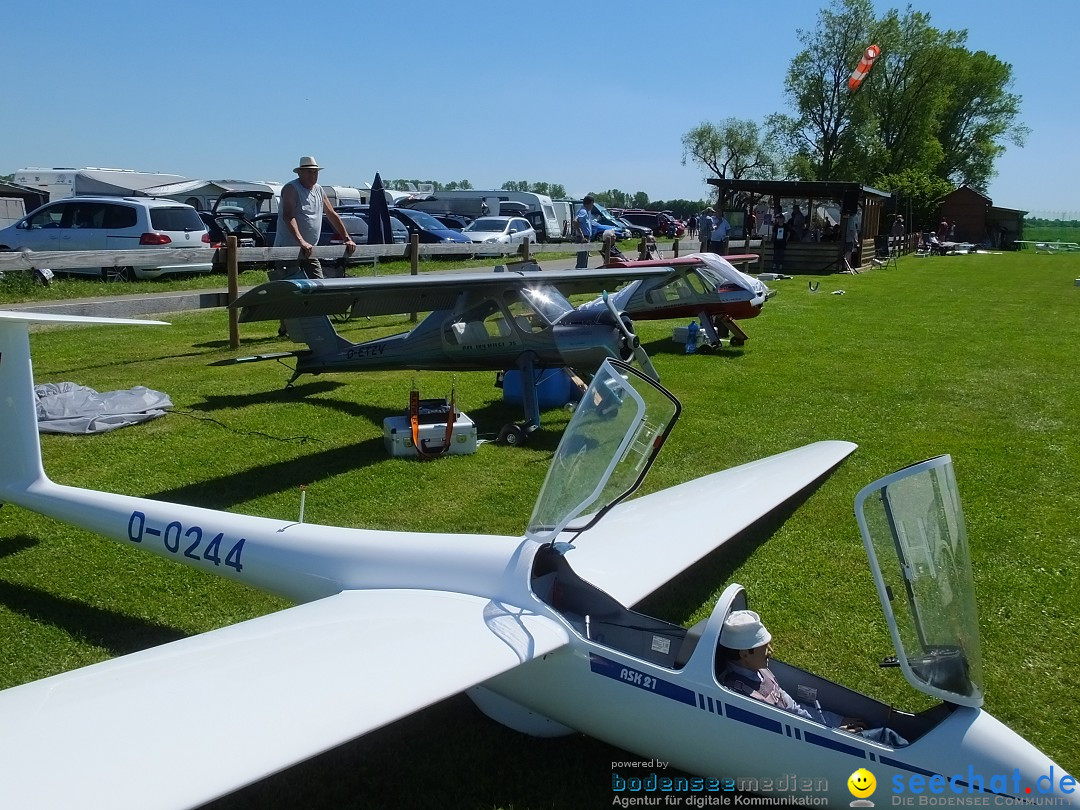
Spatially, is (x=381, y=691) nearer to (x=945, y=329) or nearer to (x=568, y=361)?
(x=568, y=361)

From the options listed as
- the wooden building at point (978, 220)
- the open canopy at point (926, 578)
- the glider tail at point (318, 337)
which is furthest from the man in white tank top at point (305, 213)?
the wooden building at point (978, 220)

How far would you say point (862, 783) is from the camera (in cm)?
288

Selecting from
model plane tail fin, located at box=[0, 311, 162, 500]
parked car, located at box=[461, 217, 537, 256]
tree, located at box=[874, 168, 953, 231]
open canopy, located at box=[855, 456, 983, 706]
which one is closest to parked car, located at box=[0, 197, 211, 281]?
parked car, located at box=[461, 217, 537, 256]

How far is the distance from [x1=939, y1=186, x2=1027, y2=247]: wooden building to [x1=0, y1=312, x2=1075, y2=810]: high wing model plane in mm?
66488

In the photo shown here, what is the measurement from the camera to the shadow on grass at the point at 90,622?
4.45 m

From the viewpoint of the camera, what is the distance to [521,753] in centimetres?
364

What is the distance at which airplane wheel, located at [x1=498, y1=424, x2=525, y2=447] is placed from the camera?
7945 millimetres

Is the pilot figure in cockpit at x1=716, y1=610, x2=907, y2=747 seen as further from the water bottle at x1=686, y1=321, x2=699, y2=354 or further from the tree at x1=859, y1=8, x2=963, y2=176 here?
the tree at x1=859, y1=8, x2=963, y2=176

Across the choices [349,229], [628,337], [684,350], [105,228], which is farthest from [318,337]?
[349,229]

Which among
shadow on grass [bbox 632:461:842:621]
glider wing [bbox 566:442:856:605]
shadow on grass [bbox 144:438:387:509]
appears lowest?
shadow on grass [bbox 144:438:387:509]

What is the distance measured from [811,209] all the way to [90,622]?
102ft

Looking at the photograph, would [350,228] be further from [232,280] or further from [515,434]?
[515,434]

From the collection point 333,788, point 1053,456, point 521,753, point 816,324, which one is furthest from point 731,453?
point 816,324

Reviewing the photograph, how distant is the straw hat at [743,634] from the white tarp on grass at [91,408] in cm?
700
